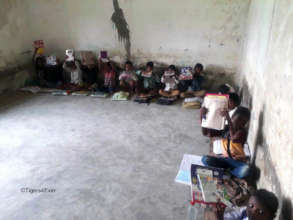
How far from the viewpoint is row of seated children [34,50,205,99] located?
14.5ft

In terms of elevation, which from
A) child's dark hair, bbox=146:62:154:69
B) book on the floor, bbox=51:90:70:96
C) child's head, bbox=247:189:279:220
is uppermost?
child's dark hair, bbox=146:62:154:69

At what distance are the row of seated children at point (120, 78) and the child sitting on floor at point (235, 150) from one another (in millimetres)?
2054

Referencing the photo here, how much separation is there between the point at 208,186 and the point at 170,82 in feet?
9.77

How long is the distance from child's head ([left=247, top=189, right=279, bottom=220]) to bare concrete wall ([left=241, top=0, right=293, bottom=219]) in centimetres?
15

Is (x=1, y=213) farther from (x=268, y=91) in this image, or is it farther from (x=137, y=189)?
(x=268, y=91)

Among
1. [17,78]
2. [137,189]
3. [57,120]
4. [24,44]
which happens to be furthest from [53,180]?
[24,44]

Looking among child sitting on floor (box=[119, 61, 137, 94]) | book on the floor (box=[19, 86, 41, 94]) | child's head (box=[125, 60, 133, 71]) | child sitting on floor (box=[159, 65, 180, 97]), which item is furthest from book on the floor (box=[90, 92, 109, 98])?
book on the floor (box=[19, 86, 41, 94])

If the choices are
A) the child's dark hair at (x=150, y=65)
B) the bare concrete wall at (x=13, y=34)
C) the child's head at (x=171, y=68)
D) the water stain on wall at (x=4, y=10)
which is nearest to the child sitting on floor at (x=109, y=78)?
the child's dark hair at (x=150, y=65)

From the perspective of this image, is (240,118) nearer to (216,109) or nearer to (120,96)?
(216,109)

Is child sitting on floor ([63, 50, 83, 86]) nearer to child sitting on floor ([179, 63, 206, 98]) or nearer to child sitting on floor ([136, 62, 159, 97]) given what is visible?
child sitting on floor ([136, 62, 159, 97])

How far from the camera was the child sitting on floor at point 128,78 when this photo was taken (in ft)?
15.3

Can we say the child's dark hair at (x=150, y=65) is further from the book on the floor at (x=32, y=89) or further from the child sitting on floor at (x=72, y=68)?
the book on the floor at (x=32, y=89)

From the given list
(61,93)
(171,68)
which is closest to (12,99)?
(61,93)

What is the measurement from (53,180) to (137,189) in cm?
84
